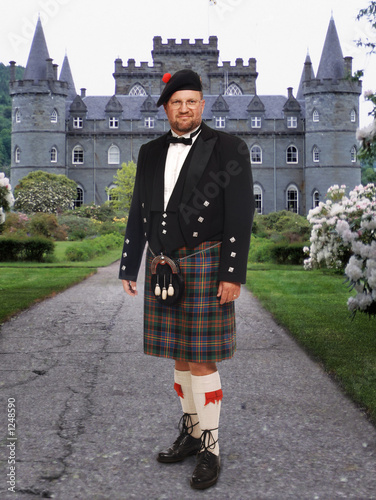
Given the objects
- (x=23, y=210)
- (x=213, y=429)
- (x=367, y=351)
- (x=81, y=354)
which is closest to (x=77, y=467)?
(x=213, y=429)

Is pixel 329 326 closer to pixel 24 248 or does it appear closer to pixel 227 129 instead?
pixel 24 248

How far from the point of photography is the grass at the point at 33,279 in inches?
411

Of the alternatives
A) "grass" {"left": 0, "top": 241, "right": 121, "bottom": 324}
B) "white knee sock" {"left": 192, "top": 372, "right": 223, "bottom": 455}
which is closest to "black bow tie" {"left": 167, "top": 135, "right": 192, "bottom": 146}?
"white knee sock" {"left": 192, "top": 372, "right": 223, "bottom": 455}

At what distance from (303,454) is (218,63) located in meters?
65.6

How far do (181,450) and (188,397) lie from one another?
1.01ft

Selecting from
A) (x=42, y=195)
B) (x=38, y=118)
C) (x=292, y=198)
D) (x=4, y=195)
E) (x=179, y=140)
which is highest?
(x=38, y=118)

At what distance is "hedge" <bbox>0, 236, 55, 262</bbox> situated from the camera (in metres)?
21.3

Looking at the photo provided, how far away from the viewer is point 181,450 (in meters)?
3.63

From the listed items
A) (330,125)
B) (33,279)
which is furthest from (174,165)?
(330,125)

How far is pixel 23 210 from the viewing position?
43.1m

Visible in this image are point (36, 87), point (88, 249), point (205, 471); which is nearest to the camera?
point (205, 471)

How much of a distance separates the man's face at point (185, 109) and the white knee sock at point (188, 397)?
58.2 inches

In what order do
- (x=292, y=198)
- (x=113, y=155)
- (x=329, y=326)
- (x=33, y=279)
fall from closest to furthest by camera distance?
(x=329, y=326), (x=33, y=279), (x=292, y=198), (x=113, y=155)

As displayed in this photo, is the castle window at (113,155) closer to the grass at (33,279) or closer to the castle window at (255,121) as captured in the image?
the castle window at (255,121)
